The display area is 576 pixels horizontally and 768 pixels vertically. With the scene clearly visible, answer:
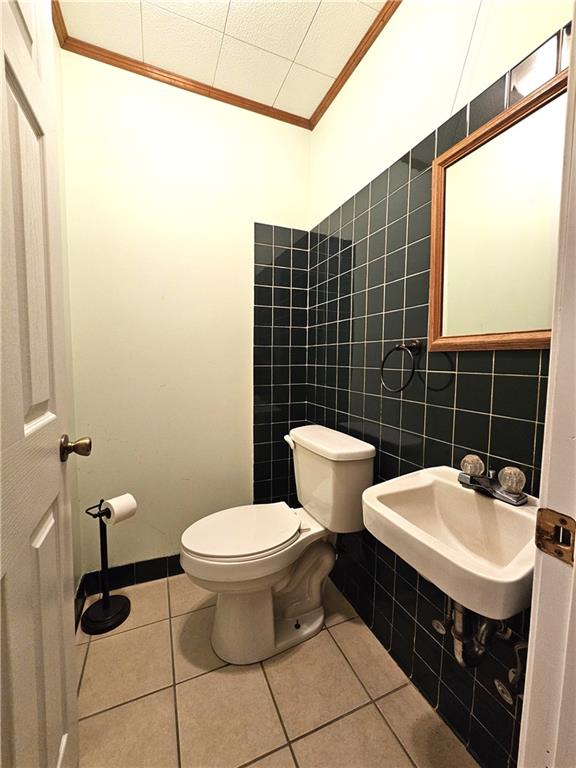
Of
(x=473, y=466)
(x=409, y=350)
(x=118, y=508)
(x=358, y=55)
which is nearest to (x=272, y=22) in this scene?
(x=358, y=55)

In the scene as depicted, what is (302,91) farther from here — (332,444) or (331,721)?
(331,721)

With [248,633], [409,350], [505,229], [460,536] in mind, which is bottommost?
[248,633]

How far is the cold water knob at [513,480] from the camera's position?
0.78 m

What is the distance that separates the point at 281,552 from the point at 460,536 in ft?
2.03

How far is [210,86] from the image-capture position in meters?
1.55

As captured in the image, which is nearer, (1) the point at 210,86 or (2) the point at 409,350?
(2) the point at 409,350

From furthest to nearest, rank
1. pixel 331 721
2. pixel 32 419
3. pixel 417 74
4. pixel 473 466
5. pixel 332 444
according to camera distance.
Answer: pixel 332 444 → pixel 417 74 → pixel 331 721 → pixel 473 466 → pixel 32 419

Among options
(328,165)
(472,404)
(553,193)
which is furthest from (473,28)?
(472,404)


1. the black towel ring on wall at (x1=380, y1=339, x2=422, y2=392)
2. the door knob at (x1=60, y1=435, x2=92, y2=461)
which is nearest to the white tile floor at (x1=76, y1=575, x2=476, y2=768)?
the door knob at (x1=60, y1=435, x2=92, y2=461)

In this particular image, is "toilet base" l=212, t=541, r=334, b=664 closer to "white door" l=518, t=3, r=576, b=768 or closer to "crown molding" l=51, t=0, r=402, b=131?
"white door" l=518, t=3, r=576, b=768

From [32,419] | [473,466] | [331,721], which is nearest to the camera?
[32,419]

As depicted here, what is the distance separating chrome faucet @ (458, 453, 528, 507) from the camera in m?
0.78

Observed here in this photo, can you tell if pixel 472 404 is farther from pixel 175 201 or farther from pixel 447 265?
pixel 175 201

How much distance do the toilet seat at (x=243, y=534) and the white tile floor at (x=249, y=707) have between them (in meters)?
0.46
